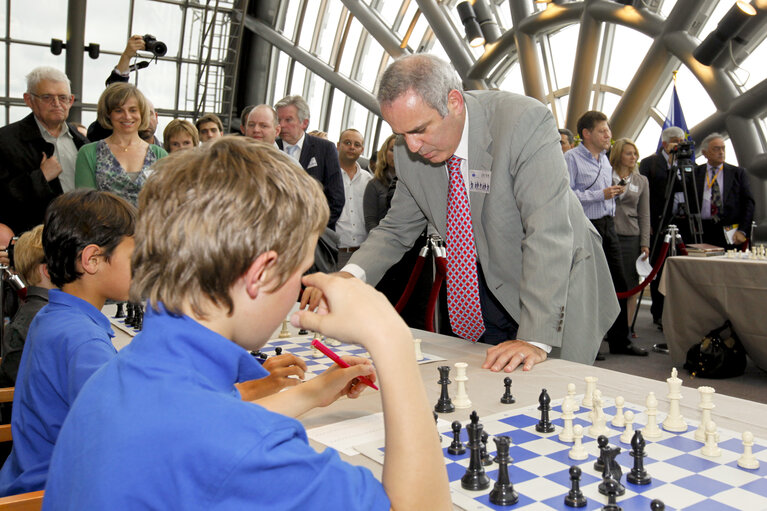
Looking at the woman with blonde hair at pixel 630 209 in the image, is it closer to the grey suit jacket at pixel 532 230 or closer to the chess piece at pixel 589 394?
the grey suit jacket at pixel 532 230

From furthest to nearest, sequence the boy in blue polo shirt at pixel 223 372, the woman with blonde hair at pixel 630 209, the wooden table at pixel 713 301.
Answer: the woman with blonde hair at pixel 630 209, the wooden table at pixel 713 301, the boy in blue polo shirt at pixel 223 372

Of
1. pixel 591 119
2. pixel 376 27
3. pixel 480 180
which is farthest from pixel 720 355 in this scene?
pixel 376 27

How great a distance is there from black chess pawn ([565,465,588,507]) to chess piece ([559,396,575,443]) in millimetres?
282

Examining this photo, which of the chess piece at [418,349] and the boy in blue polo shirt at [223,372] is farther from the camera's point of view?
the chess piece at [418,349]

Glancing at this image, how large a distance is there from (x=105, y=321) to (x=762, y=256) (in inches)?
173

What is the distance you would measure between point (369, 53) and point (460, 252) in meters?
13.2

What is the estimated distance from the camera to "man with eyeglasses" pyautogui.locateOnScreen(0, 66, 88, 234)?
366cm

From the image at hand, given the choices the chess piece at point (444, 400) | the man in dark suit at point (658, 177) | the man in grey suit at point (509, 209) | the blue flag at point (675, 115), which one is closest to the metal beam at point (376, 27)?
the blue flag at point (675, 115)

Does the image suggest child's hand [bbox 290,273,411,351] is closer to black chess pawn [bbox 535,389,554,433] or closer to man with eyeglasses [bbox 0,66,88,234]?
black chess pawn [bbox 535,389,554,433]

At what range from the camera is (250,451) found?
707 millimetres

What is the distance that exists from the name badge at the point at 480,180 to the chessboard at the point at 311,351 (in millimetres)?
587

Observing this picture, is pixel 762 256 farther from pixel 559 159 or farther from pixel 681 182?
pixel 559 159

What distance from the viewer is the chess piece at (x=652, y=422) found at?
4.49 feet

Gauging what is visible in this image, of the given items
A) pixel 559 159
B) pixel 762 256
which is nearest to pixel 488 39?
pixel 762 256
